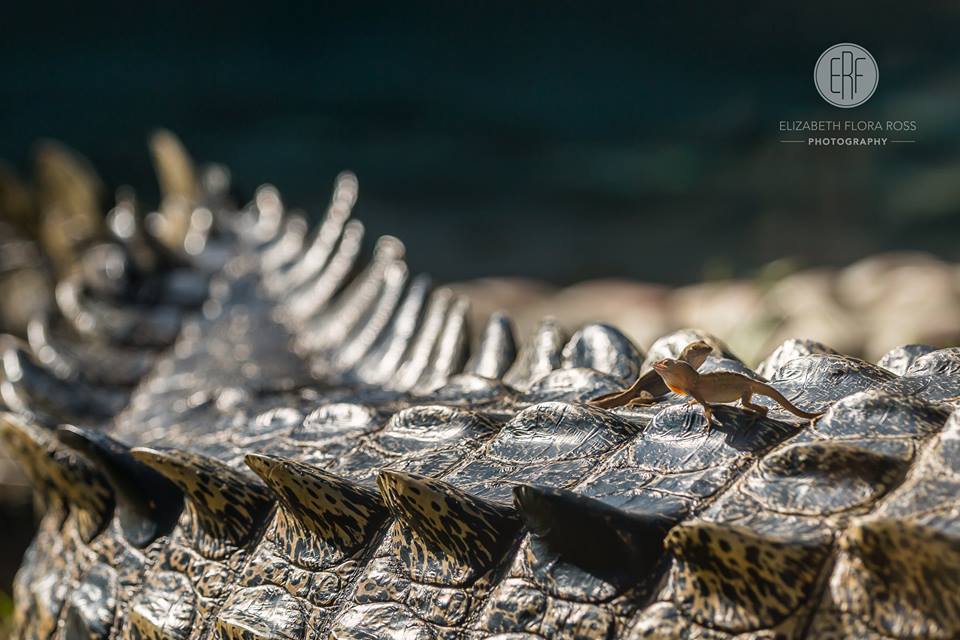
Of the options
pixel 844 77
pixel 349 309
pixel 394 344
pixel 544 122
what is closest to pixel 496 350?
pixel 394 344

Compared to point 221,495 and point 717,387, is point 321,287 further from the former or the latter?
point 717,387

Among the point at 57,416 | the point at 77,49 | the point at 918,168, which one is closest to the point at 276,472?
the point at 57,416

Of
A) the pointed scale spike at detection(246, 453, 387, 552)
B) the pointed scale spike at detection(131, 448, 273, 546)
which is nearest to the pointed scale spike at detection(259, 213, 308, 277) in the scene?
the pointed scale spike at detection(131, 448, 273, 546)

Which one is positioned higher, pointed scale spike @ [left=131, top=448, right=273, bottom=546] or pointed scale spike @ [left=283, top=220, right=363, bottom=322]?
pointed scale spike @ [left=283, top=220, right=363, bottom=322]

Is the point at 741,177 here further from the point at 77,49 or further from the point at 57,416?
the point at 57,416

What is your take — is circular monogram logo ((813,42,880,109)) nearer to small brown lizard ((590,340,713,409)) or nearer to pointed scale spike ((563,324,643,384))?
pointed scale spike ((563,324,643,384))

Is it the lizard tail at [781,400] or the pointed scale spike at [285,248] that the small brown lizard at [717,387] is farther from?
the pointed scale spike at [285,248]

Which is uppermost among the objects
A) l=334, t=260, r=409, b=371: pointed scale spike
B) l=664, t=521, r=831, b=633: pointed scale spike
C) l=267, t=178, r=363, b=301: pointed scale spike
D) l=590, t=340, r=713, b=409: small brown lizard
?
l=267, t=178, r=363, b=301: pointed scale spike
